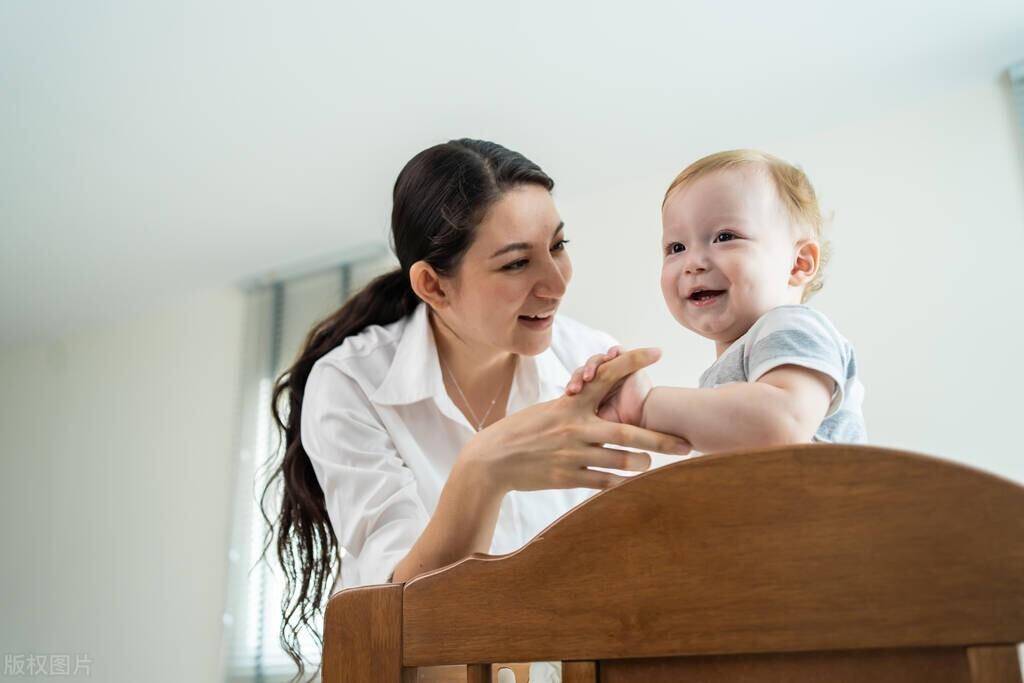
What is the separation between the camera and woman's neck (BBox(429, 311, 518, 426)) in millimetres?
1623

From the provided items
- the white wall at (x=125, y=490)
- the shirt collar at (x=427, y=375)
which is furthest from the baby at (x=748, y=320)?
the white wall at (x=125, y=490)

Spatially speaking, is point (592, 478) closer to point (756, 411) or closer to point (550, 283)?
point (756, 411)

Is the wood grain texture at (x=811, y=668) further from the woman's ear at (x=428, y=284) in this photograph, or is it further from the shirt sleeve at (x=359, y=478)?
the woman's ear at (x=428, y=284)

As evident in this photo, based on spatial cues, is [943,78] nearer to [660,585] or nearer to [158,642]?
[660,585]

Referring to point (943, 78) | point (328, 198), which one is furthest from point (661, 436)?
point (328, 198)

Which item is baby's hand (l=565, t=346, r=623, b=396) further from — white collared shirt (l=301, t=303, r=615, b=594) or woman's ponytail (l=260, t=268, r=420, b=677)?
woman's ponytail (l=260, t=268, r=420, b=677)

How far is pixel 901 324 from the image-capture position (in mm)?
2797

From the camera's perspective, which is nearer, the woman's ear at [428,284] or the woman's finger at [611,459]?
the woman's finger at [611,459]

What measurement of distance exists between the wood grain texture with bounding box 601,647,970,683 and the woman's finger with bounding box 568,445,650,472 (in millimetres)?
335

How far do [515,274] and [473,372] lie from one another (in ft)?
1.12

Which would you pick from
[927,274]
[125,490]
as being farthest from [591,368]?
[125,490]

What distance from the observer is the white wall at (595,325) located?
2709 millimetres

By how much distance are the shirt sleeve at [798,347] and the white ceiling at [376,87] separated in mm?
1968

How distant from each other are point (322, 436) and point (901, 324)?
2094 millimetres
